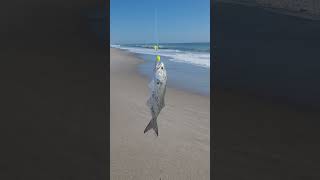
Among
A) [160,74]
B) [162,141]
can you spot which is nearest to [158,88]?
[160,74]

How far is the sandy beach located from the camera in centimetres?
306

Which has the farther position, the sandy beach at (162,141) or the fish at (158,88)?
the sandy beach at (162,141)

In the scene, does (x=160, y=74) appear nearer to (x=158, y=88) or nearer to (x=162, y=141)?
(x=158, y=88)

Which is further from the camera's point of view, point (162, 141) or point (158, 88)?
point (162, 141)

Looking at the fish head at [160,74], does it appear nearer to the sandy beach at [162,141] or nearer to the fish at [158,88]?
the fish at [158,88]

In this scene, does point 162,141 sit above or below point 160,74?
below

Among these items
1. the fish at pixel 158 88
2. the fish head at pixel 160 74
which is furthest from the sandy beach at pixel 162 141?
the fish head at pixel 160 74

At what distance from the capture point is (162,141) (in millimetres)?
3699

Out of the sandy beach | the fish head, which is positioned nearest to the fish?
the fish head

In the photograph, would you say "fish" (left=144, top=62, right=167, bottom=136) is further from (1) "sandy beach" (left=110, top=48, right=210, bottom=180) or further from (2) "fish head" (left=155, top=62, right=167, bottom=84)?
(1) "sandy beach" (left=110, top=48, right=210, bottom=180)

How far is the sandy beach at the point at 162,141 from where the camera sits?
3061 millimetres

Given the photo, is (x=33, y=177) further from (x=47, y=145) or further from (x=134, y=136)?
(x=134, y=136)
